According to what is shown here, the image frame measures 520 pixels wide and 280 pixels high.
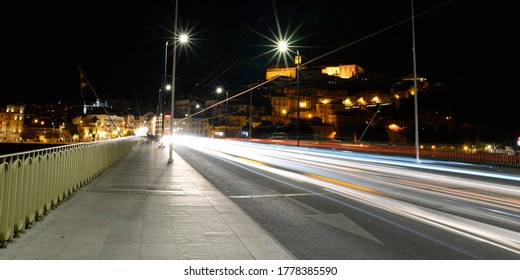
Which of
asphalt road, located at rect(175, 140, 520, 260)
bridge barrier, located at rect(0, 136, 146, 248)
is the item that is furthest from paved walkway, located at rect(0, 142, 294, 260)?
asphalt road, located at rect(175, 140, 520, 260)

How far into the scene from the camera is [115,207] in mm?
8836

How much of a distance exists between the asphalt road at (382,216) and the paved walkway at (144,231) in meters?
0.58

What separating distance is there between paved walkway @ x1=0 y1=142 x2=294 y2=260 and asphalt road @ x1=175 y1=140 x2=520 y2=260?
1.90 feet

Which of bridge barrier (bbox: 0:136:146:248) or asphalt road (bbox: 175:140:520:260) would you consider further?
asphalt road (bbox: 175:140:520:260)

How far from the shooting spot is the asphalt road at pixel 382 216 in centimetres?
599

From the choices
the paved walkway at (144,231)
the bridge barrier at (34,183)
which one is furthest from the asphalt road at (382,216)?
the bridge barrier at (34,183)

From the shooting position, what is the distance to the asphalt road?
5.99 m

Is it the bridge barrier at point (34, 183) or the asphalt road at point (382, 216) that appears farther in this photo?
the asphalt road at point (382, 216)

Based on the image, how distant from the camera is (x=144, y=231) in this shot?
6.71 m

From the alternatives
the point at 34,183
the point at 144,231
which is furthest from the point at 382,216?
the point at 34,183

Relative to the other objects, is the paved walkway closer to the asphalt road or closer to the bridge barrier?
the bridge barrier

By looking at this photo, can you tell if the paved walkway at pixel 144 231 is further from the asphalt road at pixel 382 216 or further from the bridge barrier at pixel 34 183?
the asphalt road at pixel 382 216

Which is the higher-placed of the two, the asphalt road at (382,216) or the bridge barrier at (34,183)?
the bridge barrier at (34,183)

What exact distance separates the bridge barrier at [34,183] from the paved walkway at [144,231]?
21 cm
